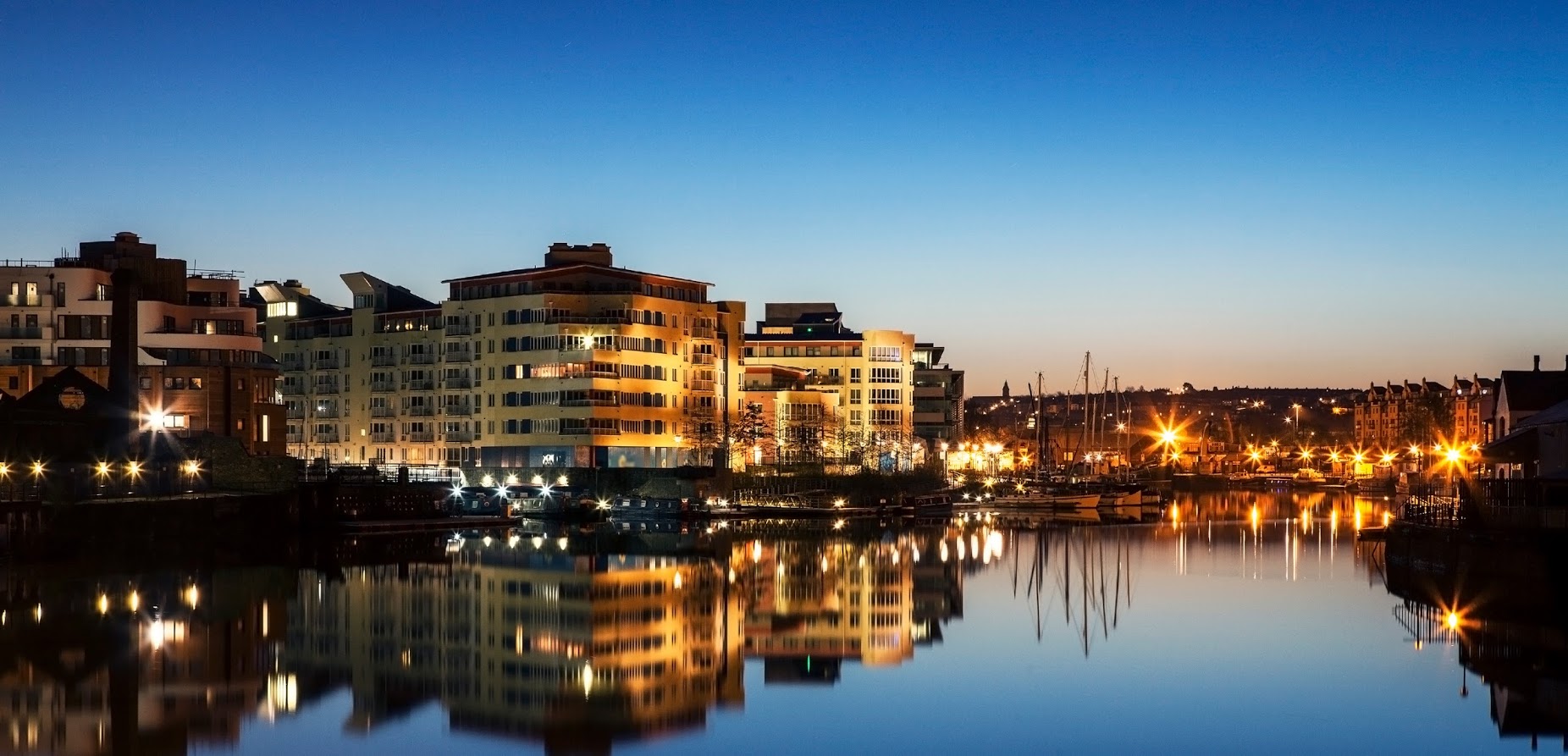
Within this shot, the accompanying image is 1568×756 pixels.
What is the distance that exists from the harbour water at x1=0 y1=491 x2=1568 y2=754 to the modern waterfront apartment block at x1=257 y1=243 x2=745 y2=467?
43.2 meters

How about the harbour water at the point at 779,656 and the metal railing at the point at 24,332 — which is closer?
the harbour water at the point at 779,656

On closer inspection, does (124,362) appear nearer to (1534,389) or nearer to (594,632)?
(594,632)

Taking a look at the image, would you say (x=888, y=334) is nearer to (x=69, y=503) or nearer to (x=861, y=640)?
(x=69, y=503)

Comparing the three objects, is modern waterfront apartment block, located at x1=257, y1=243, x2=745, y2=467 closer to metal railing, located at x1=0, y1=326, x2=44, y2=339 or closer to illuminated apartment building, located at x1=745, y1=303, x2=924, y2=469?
illuminated apartment building, located at x1=745, y1=303, x2=924, y2=469

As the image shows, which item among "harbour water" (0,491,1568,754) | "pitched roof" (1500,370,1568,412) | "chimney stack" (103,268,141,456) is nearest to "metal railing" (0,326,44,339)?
"chimney stack" (103,268,141,456)

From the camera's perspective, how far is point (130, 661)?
37.5 meters

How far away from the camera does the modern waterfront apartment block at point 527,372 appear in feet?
370

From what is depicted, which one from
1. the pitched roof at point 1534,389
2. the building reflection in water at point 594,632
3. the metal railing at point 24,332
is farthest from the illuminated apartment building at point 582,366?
the pitched roof at point 1534,389

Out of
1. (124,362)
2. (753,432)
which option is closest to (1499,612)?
(124,362)

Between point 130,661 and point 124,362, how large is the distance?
161ft

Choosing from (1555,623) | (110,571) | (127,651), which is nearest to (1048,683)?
(1555,623)

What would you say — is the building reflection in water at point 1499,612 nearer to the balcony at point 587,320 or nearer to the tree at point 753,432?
the balcony at point 587,320

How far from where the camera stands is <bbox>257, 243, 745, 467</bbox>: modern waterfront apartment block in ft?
370

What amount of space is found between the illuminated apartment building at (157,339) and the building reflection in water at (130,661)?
38.0 meters
